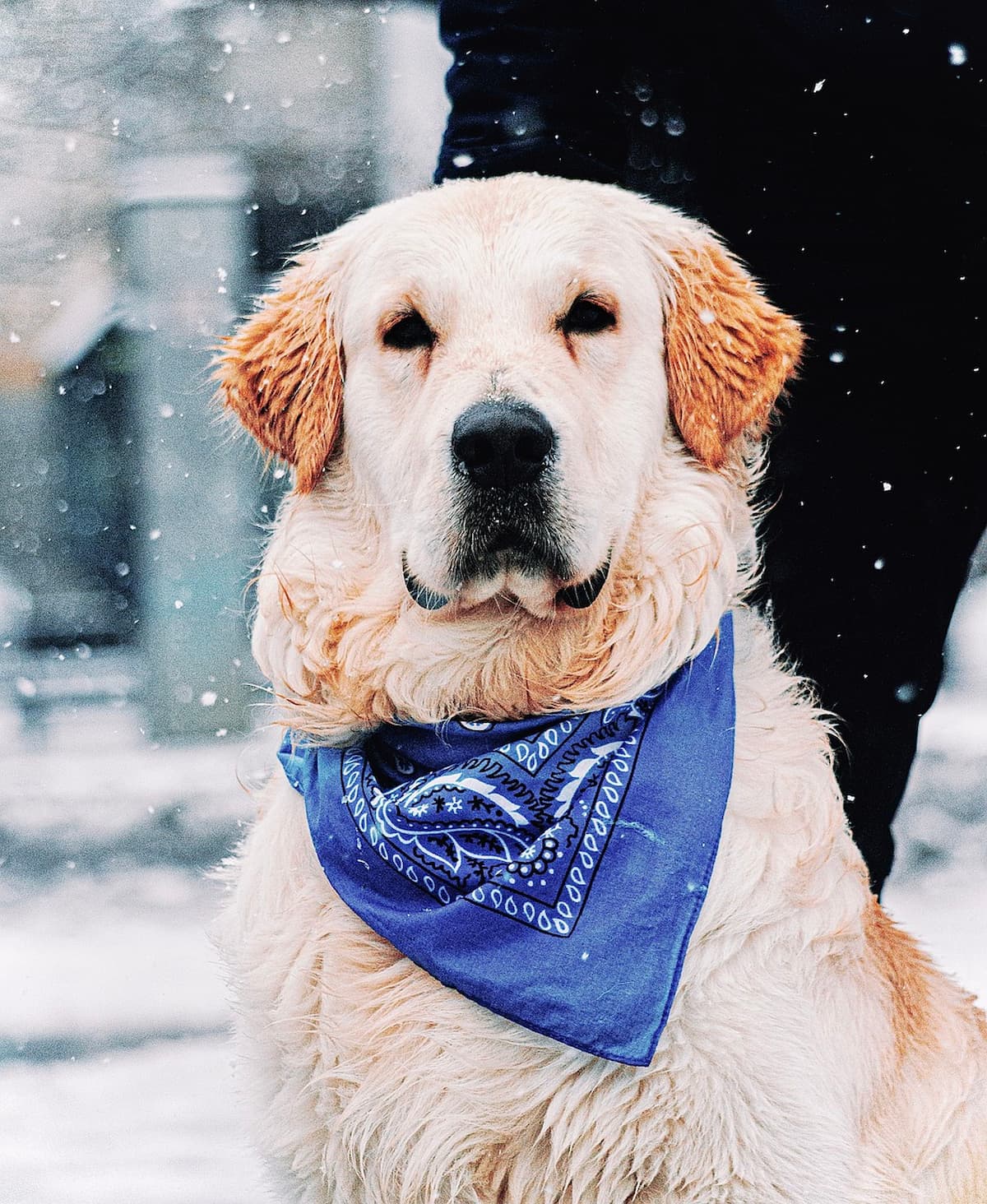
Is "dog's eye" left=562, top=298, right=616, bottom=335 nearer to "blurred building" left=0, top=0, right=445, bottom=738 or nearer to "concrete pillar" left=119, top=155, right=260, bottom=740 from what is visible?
"blurred building" left=0, top=0, right=445, bottom=738

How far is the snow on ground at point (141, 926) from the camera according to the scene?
2732 millimetres

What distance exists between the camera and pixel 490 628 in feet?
5.70

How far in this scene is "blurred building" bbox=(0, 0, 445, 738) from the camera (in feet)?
15.1

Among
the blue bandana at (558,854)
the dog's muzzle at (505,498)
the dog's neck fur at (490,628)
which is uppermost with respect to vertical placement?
the dog's muzzle at (505,498)

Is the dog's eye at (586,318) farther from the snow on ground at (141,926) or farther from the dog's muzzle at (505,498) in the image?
the snow on ground at (141,926)

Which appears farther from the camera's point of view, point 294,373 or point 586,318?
point 294,373

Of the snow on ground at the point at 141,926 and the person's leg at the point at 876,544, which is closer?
the person's leg at the point at 876,544

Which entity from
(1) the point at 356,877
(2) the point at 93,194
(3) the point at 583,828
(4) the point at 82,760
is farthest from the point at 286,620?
(2) the point at 93,194

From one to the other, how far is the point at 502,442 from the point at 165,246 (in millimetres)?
3844

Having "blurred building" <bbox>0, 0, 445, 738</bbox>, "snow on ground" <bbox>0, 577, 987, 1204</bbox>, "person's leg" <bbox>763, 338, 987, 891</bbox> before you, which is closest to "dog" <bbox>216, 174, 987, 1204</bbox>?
"snow on ground" <bbox>0, 577, 987, 1204</bbox>

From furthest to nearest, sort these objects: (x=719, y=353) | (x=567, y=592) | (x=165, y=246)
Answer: (x=165, y=246) < (x=719, y=353) < (x=567, y=592)

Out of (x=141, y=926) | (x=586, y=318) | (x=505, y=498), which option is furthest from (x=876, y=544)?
(x=141, y=926)

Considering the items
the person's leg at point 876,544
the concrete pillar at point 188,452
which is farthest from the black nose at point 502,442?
the concrete pillar at point 188,452

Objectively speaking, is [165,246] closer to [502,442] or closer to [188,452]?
[188,452]
